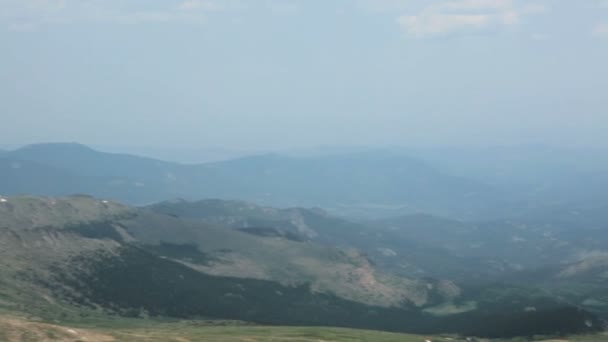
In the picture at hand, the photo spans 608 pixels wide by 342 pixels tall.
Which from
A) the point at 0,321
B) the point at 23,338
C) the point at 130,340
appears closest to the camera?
the point at 23,338

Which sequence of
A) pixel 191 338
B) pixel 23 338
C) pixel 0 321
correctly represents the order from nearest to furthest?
pixel 23 338
pixel 0 321
pixel 191 338

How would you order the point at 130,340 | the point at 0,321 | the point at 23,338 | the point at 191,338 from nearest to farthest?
the point at 23,338 → the point at 0,321 → the point at 130,340 → the point at 191,338

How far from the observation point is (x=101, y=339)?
6280 inches

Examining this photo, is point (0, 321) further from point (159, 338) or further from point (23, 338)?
point (159, 338)

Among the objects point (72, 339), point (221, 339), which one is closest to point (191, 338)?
point (221, 339)

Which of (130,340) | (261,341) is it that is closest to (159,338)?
(130,340)

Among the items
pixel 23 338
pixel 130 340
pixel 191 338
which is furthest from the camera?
pixel 191 338

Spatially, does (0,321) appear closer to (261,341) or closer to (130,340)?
(130,340)

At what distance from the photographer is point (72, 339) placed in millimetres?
145750

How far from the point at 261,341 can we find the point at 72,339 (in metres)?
61.8

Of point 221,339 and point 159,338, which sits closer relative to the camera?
point 159,338

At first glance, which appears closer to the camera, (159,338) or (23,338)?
(23,338)

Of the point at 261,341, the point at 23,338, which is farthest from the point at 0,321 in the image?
the point at 261,341

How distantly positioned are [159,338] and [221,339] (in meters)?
22.3
